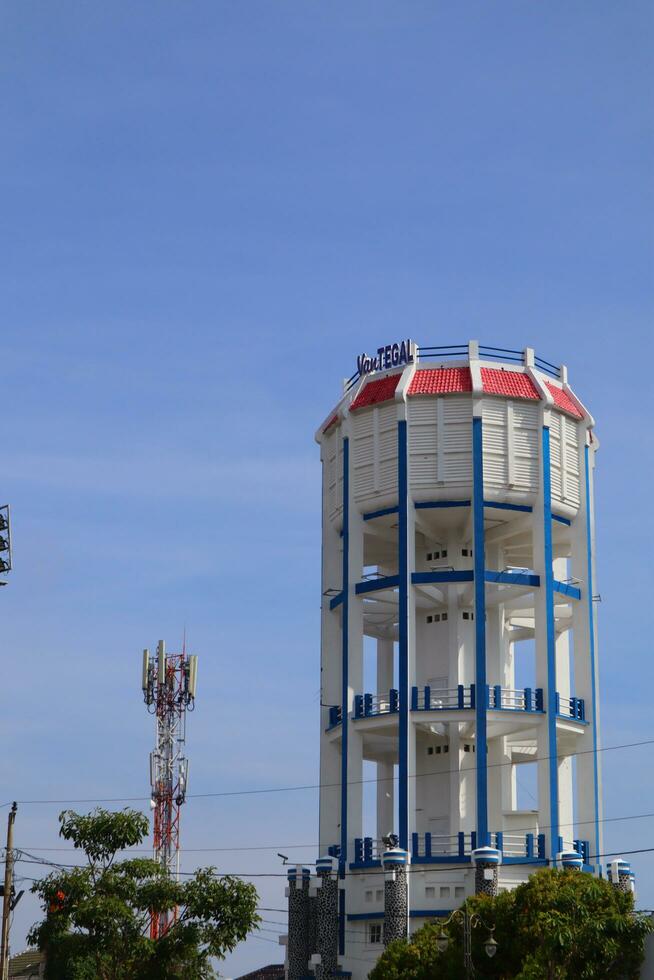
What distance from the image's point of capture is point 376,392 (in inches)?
3482

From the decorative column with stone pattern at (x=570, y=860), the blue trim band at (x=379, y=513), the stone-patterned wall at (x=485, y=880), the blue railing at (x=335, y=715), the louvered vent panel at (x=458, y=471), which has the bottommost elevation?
the stone-patterned wall at (x=485, y=880)

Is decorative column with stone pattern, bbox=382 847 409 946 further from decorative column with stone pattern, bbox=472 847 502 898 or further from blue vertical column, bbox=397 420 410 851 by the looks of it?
decorative column with stone pattern, bbox=472 847 502 898

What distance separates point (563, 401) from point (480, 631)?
45.3 ft

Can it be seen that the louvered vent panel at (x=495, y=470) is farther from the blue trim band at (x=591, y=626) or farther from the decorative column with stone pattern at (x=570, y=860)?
the decorative column with stone pattern at (x=570, y=860)

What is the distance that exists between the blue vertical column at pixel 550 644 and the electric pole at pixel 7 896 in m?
25.5

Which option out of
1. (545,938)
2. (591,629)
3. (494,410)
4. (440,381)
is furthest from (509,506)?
(545,938)

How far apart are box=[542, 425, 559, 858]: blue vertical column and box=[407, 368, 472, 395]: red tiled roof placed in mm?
4849

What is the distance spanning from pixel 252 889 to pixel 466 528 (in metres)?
25.6

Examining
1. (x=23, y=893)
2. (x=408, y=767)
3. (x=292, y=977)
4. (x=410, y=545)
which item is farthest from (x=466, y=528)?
(x=23, y=893)

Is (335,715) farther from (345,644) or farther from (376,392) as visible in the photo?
(376,392)

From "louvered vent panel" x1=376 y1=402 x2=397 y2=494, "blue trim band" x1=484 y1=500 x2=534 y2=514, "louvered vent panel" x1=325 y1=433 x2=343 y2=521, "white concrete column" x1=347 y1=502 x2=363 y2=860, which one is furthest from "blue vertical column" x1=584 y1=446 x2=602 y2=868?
"louvered vent panel" x1=325 y1=433 x2=343 y2=521

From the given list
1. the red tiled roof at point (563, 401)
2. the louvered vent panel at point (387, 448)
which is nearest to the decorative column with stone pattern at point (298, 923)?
the louvered vent panel at point (387, 448)

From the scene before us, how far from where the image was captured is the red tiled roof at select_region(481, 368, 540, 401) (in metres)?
86.2

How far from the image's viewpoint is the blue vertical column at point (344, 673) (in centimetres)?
8356
